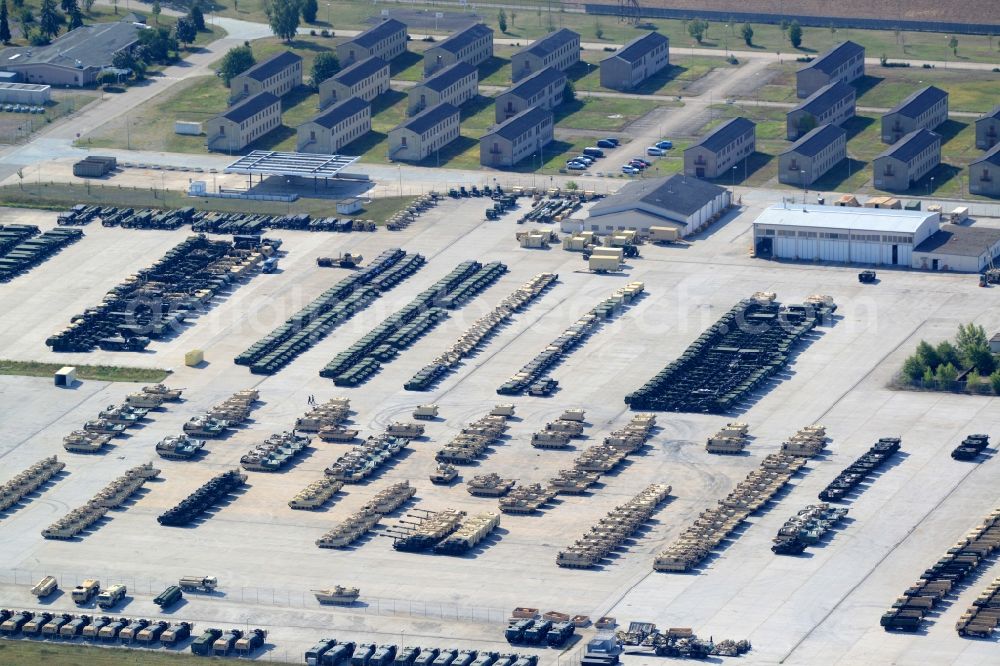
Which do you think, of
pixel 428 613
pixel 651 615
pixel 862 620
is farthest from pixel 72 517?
pixel 862 620

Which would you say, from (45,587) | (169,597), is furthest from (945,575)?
(45,587)

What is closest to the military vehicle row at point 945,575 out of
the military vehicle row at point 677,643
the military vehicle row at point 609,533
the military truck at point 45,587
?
the military vehicle row at point 677,643

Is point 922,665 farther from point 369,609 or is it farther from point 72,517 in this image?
point 72,517

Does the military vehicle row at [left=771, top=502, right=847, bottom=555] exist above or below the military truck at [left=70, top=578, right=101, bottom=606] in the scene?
below

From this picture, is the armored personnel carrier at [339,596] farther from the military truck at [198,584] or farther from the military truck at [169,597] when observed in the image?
the military truck at [169,597]

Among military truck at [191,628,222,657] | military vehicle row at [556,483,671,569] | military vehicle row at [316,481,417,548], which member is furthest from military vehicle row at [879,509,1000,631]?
military truck at [191,628,222,657]

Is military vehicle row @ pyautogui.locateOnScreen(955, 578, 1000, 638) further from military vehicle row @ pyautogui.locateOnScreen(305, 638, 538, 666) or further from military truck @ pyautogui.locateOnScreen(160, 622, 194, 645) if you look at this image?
military truck @ pyautogui.locateOnScreen(160, 622, 194, 645)
